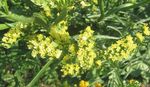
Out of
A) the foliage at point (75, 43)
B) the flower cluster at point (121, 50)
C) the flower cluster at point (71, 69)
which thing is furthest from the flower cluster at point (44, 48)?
A: the flower cluster at point (121, 50)

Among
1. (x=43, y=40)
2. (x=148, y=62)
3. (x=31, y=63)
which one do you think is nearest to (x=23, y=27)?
(x=43, y=40)

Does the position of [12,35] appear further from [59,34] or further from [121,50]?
[121,50]

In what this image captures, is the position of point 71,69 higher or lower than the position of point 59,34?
lower

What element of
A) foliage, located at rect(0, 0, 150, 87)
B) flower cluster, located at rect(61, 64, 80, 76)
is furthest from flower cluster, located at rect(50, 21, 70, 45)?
flower cluster, located at rect(61, 64, 80, 76)

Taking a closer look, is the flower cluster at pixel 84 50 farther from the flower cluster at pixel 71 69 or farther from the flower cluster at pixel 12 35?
the flower cluster at pixel 12 35

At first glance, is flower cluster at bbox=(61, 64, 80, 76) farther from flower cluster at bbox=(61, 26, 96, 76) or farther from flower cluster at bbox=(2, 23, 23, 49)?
flower cluster at bbox=(2, 23, 23, 49)

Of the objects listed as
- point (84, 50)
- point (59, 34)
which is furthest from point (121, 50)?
point (59, 34)

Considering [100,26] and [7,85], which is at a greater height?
[100,26]

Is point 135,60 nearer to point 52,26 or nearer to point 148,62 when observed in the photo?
point 148,62
